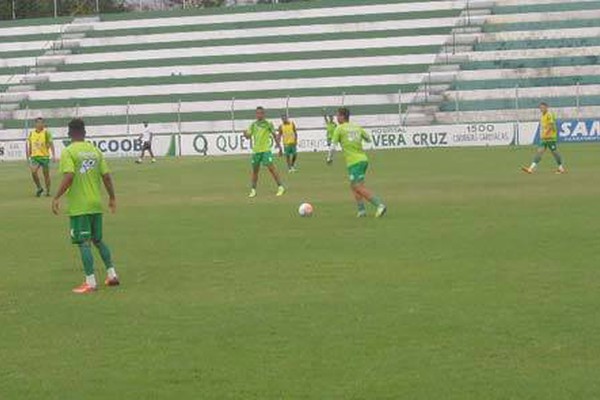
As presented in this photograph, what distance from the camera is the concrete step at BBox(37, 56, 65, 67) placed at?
71.4 metres

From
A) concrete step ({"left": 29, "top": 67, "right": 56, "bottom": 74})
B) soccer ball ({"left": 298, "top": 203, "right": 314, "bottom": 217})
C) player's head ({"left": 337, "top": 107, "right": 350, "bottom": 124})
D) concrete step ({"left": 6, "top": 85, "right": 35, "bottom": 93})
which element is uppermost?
concrete step ({"left": 29, "top": 67, "right": 56, "bottom": 74})

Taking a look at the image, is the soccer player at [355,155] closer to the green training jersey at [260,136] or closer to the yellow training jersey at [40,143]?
the green training jersey at [260,136]

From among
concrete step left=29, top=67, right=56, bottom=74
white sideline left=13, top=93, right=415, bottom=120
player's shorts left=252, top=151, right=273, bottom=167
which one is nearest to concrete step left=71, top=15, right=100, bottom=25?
concrete step left=29, top=67, right=56, bottom=74

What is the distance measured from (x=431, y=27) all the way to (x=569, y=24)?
298 inches

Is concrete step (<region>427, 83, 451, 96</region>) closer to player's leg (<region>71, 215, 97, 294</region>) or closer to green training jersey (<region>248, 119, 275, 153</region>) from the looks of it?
green training jersey (<region>248, 119, 275, 153</region>)

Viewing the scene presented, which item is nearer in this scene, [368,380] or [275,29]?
[368,380]

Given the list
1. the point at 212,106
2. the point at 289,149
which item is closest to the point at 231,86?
the point at 212,106

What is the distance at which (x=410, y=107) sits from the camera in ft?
201

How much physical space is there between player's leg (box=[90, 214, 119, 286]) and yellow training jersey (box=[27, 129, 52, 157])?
660 inches

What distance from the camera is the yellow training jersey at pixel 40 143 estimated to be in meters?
30.1

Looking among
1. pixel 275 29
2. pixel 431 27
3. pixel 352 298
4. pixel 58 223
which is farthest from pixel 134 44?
pixel 352 298

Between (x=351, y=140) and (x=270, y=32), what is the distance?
49946mm

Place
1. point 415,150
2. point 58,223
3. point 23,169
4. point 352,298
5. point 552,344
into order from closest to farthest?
point 552,344, point 352,298, point 58,223, point 23,169, point 415,150

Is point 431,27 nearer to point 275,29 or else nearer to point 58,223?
point 275,29
